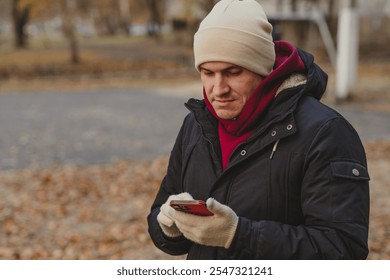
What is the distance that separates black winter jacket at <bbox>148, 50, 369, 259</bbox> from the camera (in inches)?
65.0

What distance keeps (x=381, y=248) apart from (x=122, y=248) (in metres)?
2.55

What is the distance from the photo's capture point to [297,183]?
5.67ft

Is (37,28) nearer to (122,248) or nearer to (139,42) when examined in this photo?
(139,42)

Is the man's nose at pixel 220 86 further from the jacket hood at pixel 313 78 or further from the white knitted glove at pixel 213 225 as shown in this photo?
the white knitted glove at pixel 213 225

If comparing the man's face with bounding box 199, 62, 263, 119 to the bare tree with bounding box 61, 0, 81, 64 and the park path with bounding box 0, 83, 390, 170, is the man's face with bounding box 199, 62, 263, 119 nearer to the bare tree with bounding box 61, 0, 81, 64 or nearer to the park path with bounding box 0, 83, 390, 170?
the park path with bounding box 0, 83, 390, 170

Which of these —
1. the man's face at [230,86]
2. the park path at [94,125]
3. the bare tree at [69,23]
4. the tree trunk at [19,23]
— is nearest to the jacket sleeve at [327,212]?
the man's face at [230,86]

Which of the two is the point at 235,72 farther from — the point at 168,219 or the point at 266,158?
the point at 168,219

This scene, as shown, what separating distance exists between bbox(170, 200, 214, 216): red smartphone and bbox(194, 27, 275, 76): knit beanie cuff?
46 centimetres

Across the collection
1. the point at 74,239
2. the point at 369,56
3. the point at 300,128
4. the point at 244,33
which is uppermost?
the point at 244,33

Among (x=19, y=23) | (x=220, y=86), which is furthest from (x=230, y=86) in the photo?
(x=19, y=23)

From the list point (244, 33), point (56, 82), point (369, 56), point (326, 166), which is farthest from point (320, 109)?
point (369, 56)

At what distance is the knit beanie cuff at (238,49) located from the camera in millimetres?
1747

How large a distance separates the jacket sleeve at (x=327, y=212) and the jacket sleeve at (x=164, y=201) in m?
0.36

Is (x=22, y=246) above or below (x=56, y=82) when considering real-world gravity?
above
